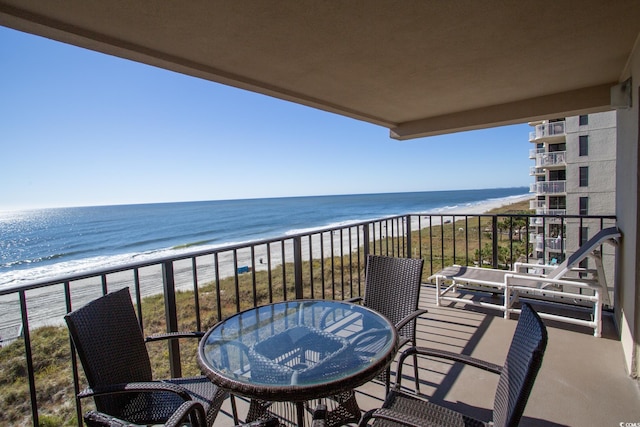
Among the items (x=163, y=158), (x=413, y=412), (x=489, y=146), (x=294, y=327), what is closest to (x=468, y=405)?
(x=413, y=412)

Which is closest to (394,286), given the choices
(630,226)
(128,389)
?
(128,389)

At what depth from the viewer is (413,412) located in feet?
4.32

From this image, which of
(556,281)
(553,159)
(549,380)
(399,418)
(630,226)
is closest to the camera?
(399,418)

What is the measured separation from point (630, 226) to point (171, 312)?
325 cm

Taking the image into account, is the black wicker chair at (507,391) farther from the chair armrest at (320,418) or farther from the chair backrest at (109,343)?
the chair backrest at (109,343)

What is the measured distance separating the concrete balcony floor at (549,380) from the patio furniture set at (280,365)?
299 mm

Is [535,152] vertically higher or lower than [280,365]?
higher

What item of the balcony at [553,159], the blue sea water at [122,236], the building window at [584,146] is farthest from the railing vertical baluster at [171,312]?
the balcony at [553,159]

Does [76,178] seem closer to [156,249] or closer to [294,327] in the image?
[156,249]

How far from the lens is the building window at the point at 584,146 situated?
594 inches

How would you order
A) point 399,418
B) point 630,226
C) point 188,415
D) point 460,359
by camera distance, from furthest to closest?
point 630,226 → point 460,359 → point 188,415 → point 399,418

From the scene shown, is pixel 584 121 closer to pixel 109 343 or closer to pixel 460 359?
pixel 460 359

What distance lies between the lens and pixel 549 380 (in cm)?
217

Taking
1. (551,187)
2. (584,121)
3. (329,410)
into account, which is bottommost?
(329,410)
